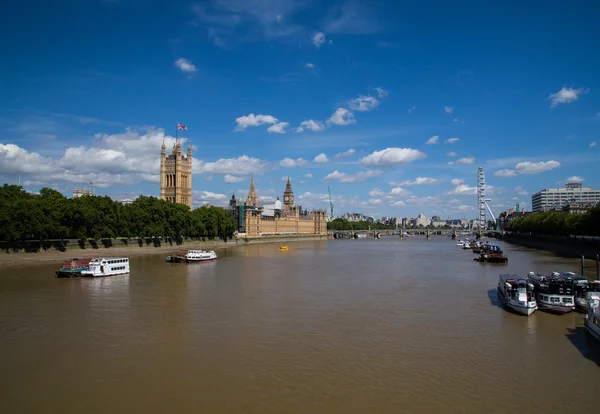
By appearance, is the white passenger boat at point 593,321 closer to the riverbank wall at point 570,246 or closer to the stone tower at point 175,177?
the riverbank wall at point 570,246

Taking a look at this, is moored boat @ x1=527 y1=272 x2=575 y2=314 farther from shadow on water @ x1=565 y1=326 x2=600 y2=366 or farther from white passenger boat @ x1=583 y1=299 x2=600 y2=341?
white passenger boat @ x1=583 y1=299 x2=600 y2=341

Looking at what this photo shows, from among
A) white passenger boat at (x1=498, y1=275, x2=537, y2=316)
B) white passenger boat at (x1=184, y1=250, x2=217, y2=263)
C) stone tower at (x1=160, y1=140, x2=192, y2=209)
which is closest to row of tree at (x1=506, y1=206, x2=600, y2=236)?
white passenger boat at (x1=498, y1=275, x2=537, y2=316)

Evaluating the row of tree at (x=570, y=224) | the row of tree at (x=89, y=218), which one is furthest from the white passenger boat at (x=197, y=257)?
the row of tree at (x=570, y=224)

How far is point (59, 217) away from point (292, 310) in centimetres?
4812

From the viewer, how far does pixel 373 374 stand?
18.0 meters

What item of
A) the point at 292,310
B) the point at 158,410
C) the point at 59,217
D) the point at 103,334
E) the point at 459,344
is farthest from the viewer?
the point at 59,217

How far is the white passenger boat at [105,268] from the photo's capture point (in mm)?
47875

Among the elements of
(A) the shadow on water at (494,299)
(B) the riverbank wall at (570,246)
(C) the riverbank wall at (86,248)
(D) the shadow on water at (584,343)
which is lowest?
(D) the shadow on water at (584,343)

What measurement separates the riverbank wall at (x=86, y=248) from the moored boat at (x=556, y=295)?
53308mm

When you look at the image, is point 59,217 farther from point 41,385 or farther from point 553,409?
point 553,409

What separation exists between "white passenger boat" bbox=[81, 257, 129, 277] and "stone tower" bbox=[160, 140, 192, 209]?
102m

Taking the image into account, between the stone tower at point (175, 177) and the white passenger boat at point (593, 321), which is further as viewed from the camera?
the stone tower at point (175, 177)

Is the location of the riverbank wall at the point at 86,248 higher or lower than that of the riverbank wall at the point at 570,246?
higher

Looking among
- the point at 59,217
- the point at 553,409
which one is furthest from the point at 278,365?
the point at 59,217
